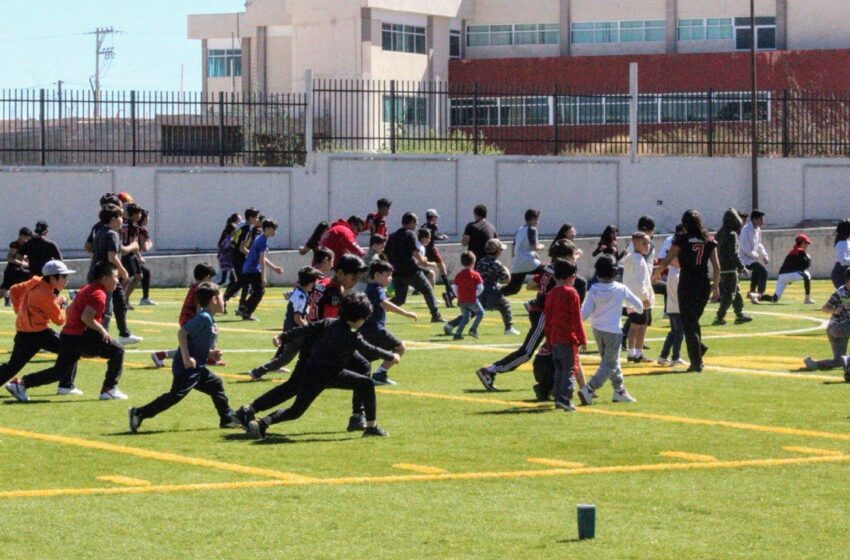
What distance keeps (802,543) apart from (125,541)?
361 centimetres

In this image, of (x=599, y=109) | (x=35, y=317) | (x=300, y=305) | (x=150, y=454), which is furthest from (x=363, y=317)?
(x=599, y=109)

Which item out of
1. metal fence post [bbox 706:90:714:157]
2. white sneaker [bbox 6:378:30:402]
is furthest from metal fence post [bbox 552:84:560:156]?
white sneaker [bbox 6:378:30:402]

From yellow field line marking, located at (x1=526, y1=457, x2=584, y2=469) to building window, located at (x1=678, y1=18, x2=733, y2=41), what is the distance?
61974mm

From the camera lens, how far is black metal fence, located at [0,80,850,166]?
124ft

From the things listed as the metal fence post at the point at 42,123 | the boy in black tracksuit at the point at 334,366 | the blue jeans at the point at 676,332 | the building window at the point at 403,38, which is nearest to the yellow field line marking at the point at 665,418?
the boy in black tracksuit at the point at 334,366

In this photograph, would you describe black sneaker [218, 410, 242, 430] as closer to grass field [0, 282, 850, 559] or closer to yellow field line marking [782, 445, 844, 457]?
grass field [0, 282, 850, 559]

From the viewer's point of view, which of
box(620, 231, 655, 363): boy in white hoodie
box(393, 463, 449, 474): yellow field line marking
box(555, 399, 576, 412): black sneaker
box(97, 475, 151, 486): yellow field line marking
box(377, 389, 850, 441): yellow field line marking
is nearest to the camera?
box(97, 475, 151, 486): yellow field line marking

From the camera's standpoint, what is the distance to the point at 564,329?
15.2 meters

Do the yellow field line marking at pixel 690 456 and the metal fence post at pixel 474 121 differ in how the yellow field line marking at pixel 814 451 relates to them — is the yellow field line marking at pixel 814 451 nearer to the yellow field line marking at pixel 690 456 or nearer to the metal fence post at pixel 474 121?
the yellow field line marking at pixel 690 456

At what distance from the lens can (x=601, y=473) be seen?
39.1ft

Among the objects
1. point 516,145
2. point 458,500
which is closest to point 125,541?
point 458,500

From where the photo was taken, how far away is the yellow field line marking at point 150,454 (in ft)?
38.9

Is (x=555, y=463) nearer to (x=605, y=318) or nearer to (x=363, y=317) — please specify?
(x=363, y=317)

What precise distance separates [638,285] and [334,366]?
701cm
